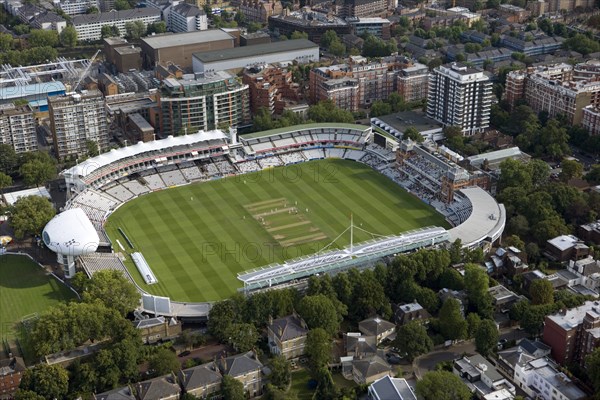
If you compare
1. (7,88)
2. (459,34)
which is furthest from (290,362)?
(459,34)

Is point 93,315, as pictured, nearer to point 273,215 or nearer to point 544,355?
point 273,215

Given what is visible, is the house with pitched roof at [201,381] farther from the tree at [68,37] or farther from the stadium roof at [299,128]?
the tree at [68,37]

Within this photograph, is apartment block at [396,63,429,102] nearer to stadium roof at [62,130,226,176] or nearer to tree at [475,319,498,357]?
stadium roof at [62,130,226,176]

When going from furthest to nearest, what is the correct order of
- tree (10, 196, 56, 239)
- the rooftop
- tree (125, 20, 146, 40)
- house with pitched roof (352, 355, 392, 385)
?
the rooftop, tree (125, 20, 146, 40), tree (10, 196, 56, 239), house with pitched roof (352, 355, 392, 385)

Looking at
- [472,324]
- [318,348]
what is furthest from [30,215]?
[472,324]

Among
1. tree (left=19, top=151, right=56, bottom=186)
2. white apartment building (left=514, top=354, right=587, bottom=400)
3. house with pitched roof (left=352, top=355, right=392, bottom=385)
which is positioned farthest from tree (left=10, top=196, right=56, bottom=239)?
white apartment building (left=514, top=354, right=587, bottom=400)

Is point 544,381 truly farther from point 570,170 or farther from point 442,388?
point 570,170
